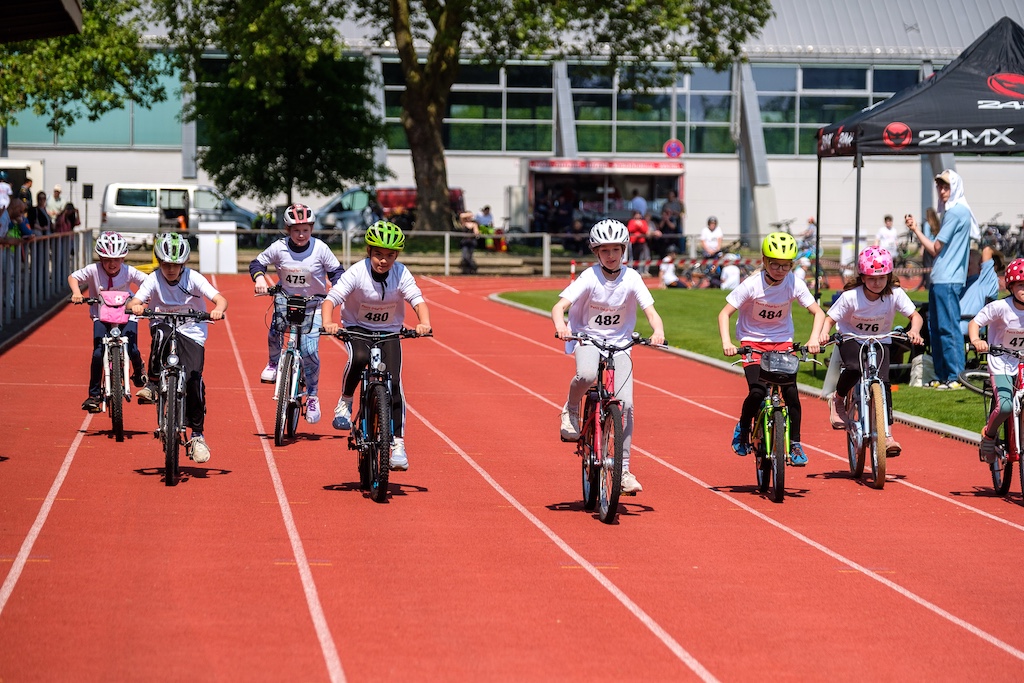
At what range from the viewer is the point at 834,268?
124ft

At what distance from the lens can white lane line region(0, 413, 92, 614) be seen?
7.08 metres

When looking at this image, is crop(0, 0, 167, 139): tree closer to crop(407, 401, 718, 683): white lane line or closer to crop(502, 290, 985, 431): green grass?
crop(502, 290, 985, 431): green grass

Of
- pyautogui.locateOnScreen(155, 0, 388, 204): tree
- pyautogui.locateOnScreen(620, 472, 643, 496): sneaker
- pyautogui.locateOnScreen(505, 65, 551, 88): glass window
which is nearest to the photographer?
pyautogui.locateOnScreen(620, 472, 643, 496): sneaker

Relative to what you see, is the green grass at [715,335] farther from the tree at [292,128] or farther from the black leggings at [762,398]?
the tree at [292,128]

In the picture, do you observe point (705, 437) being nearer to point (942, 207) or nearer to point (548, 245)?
point (942, 207)

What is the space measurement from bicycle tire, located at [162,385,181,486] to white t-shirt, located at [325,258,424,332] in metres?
1.21

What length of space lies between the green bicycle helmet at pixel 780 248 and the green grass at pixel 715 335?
4.16 meters

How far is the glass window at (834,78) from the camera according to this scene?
55.8 meters

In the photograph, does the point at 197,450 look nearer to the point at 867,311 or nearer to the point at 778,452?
the point at 778,452

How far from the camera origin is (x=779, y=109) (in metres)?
55.7

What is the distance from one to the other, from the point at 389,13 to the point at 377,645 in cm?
3429

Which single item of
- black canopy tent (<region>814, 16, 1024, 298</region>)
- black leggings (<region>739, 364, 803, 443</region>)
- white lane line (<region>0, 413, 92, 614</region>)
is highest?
black canopy tent (<region>814, 16, 1024, 298</region>)

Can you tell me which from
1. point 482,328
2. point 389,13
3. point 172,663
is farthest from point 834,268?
point 172,663

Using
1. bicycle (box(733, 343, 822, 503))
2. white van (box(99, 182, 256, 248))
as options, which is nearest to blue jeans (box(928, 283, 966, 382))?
bicycle (box(733, 343, 822, 503))
